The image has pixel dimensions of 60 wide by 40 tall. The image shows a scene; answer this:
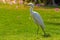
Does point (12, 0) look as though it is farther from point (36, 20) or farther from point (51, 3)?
point (36, 20)

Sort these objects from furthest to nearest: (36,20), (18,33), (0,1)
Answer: (0,1) < (18,33) < (36,20)

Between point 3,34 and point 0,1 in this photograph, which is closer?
point 3,34

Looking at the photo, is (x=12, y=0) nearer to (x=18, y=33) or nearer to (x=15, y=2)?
(x=15, y=2)

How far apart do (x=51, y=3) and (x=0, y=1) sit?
5.70 m

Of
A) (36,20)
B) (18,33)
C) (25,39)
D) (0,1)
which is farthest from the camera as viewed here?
(0,1)

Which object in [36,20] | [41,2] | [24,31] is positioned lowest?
[41,2]

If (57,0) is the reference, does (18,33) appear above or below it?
above

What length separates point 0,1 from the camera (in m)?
34.2

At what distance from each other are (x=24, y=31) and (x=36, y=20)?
1.80 meters

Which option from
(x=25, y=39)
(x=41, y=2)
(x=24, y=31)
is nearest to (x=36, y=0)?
(x=41, y=2)

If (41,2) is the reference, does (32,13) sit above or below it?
above

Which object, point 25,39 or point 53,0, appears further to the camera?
point 53,0

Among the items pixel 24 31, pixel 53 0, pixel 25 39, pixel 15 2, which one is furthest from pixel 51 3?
pixel 25 39

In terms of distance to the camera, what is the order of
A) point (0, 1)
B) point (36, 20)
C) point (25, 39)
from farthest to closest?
point (0, 1), point (36, 20), point (25, 39)
